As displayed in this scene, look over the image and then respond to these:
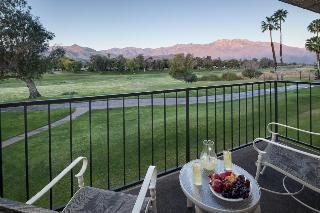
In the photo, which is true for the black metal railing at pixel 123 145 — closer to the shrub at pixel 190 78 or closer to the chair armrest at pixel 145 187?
the chair armrest at pixel 145 187

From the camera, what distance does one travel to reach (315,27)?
50.4 m

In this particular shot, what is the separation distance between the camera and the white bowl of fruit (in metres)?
2.20

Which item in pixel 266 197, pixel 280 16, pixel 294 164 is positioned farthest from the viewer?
pixel 280 16

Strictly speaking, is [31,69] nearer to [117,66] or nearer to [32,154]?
[32,154]

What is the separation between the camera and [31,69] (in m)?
32.6

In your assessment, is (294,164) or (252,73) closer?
(294,164)

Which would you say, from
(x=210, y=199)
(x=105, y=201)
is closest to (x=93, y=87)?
(x=105, y=201)

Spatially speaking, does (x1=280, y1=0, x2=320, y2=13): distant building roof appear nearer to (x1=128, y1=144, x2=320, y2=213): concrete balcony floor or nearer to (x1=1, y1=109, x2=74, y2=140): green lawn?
(x1=128, y1=144, x2=320, y2=213): concrete balcony floor

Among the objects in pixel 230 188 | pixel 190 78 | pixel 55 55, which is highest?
pixel 55 55

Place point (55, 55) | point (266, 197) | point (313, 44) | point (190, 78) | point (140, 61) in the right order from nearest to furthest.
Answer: point (266, 197), point (55, 55), point (313, 44), point (190, 78), point (140, 61)

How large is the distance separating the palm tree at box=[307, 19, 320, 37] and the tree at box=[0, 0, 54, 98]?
1691 inches

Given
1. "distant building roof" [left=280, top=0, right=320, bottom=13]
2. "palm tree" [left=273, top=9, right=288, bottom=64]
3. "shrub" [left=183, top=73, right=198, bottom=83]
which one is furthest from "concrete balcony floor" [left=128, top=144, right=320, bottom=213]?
"palm tree" [left=273, top=9, right=288, bottom=64]

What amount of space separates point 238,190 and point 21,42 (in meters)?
34.3

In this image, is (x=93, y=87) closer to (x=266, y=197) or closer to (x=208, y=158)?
(x=266, y=197)
